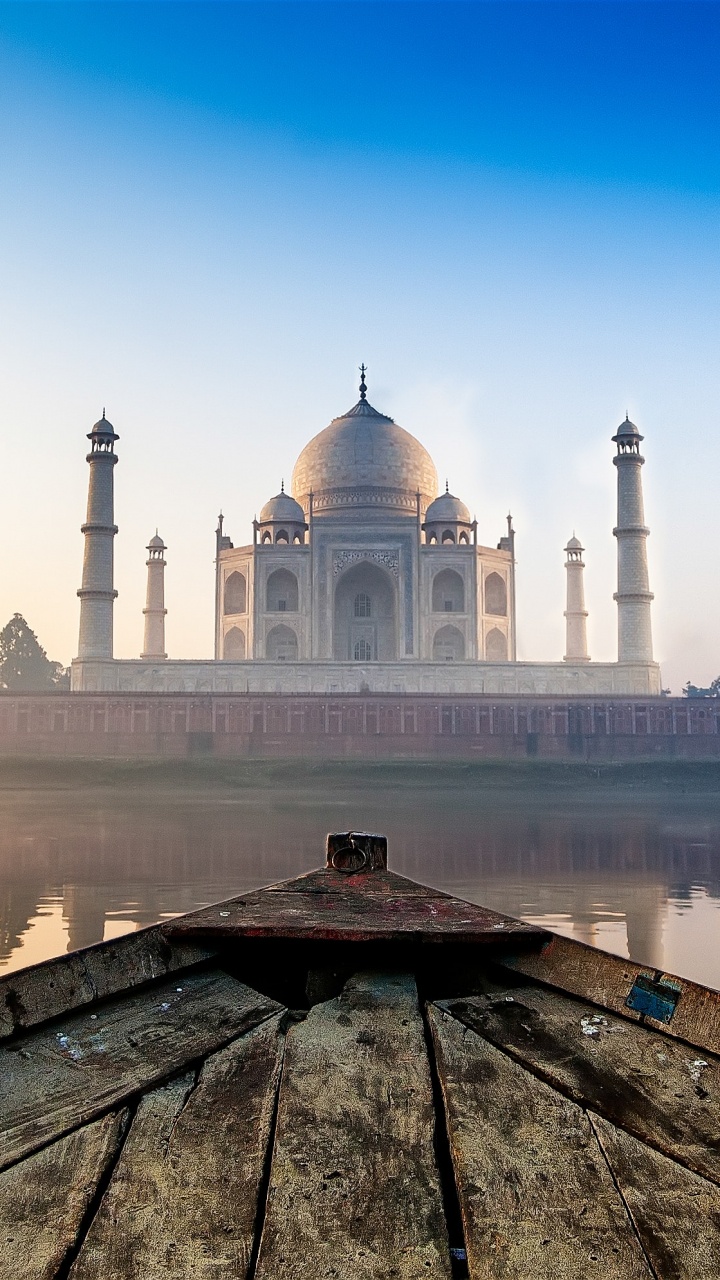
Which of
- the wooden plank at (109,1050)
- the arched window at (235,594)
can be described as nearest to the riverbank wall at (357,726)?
the arched window at (235,594)

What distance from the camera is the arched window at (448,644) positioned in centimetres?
3014

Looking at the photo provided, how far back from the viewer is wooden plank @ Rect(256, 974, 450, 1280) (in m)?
1.39

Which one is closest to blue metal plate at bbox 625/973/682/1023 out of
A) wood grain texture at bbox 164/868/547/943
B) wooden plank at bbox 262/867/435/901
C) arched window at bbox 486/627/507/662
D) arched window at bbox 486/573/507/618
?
wood grain texture at bbox 164/868/547/943

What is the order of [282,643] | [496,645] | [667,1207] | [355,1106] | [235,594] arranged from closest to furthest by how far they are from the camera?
[667,1207]
[355,1106]
[282,643]
[496,645]
[235,594]

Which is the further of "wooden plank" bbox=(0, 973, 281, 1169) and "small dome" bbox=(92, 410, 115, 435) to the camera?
"small dome" bbox=(92, 410, 115, 435)

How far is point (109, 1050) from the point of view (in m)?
2.17

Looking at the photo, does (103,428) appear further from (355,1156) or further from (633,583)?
(355,1156)

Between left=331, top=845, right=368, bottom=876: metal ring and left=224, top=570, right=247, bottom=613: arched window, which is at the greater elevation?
left=224, top=570, right=247, bottom=613: arched window

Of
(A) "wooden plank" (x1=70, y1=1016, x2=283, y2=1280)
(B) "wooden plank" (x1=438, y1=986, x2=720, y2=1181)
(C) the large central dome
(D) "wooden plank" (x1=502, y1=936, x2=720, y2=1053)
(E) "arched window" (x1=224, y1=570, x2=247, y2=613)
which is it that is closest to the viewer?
(A) "wooden plank" (x1=70, y1=1016, x2=283, y2=1280)

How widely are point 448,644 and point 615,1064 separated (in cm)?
2830

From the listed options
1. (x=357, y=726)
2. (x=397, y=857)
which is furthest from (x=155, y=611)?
(x=397, y=857)

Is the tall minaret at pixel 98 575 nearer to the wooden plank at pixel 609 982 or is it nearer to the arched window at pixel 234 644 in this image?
the arched window at pixel 234 644

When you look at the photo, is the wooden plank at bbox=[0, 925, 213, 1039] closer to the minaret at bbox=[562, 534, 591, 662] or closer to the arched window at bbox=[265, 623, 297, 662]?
the arched window at bbox=[265, 623, 297, 662]

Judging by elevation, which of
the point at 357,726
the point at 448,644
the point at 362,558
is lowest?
the point at 357,726
